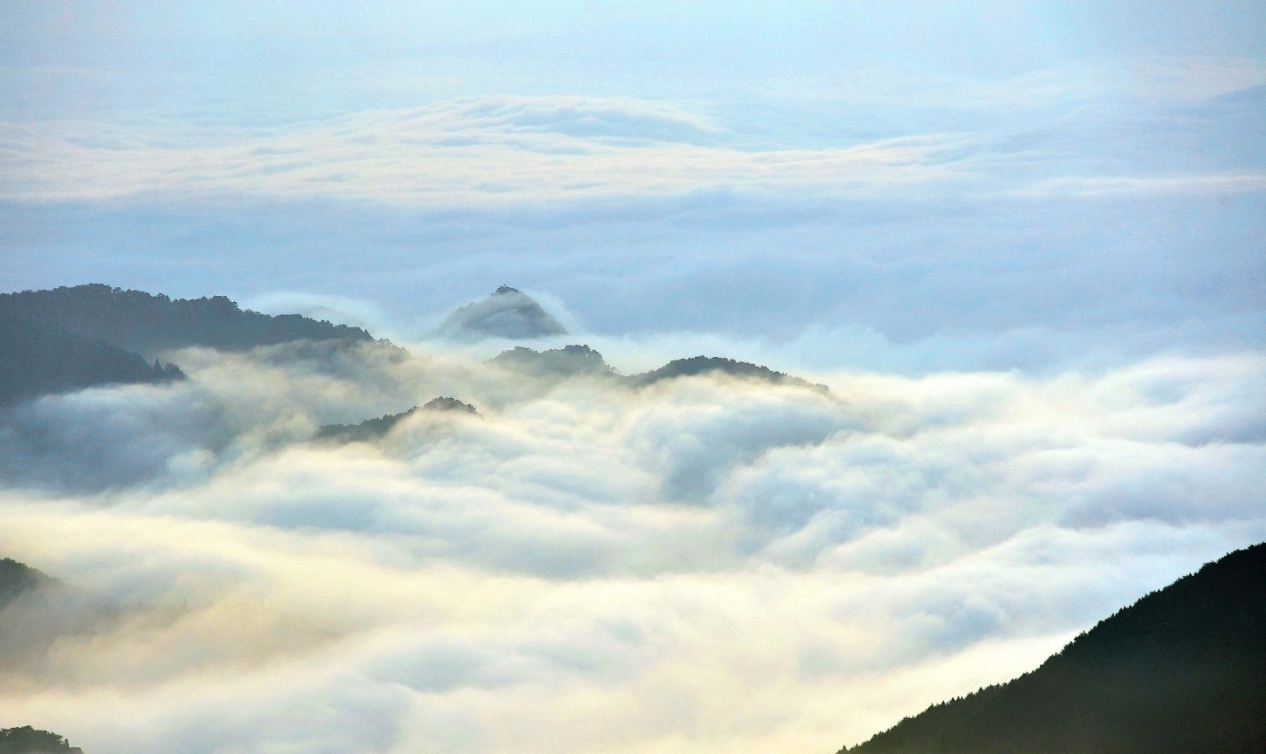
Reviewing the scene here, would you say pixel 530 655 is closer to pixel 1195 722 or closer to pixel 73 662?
pixel 73 662

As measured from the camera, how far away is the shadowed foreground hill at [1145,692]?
74.2 metres

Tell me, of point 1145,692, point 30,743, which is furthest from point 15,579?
point 1145,692

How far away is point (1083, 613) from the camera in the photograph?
140000 mm

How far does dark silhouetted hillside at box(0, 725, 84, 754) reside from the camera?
85.4 m

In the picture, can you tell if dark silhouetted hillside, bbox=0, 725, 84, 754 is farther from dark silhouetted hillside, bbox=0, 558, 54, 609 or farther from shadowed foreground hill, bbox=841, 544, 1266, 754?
shadowed foreground hill, bbox=841, 544, 1266, 754

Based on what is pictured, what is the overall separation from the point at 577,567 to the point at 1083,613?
2608 inches

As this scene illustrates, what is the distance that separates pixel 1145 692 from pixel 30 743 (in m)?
75.8

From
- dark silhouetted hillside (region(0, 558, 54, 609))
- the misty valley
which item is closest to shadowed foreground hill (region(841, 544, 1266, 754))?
the misty valley

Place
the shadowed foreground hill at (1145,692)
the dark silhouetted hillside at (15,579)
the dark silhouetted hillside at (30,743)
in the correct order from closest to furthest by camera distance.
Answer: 1. the shadowed foreground hill at (1145,692)
2. the dark silhouetted hillside at (30,743)
3. the dark silhouetted hillside at (15,579)

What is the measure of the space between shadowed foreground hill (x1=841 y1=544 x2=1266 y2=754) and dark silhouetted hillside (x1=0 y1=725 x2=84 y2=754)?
185ft

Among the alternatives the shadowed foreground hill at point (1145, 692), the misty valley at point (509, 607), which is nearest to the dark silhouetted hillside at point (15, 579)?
the misty valley at point (509, 607)

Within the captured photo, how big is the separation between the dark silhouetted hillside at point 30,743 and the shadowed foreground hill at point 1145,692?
56442 millimetres

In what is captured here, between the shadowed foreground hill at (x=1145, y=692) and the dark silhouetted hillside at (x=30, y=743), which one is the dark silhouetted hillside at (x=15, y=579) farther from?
the shadowed foreground hill at (x=1145, y=692)

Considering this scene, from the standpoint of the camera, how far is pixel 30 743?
87375 mm
